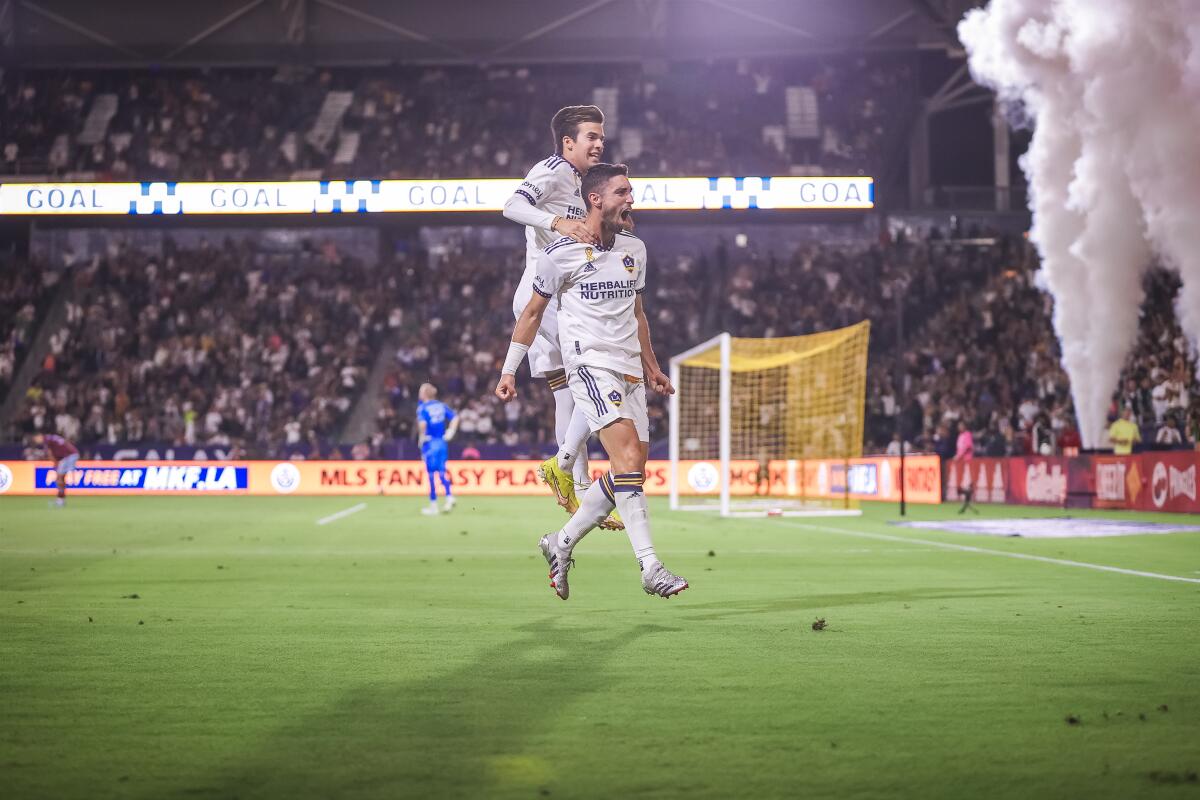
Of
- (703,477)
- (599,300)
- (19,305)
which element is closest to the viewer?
(599,300)

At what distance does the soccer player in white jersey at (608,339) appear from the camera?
750 cm

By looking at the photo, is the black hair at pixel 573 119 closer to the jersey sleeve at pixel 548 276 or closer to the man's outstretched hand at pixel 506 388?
the jersey sleeve at pixel 548 276

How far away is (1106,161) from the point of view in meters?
29.8

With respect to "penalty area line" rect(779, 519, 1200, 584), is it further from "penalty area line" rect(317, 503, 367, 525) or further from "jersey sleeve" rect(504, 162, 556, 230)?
"penalty area line" rect(317, 503, 367, 525)

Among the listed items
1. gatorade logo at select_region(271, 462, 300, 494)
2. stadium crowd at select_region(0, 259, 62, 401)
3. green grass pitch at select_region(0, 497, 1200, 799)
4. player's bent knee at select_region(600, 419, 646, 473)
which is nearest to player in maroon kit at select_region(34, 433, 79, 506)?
gatorade logo at select_region(271, 462, 300, 494)

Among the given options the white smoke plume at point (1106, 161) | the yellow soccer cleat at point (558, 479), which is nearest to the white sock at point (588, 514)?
the yellow soccer cleat at point (558, 479)

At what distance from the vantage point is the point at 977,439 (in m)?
32.7

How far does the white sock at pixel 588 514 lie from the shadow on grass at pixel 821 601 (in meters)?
0.77

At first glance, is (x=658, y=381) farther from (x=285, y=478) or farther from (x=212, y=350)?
(x=212, y=350)

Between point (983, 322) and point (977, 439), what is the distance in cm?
536

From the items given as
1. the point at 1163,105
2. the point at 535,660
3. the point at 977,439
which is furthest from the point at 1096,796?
the point at 977,439

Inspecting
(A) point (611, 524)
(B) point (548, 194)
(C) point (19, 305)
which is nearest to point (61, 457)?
(C) point (19, 305)

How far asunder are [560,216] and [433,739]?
4437mm

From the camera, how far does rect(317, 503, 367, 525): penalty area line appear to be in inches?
822
